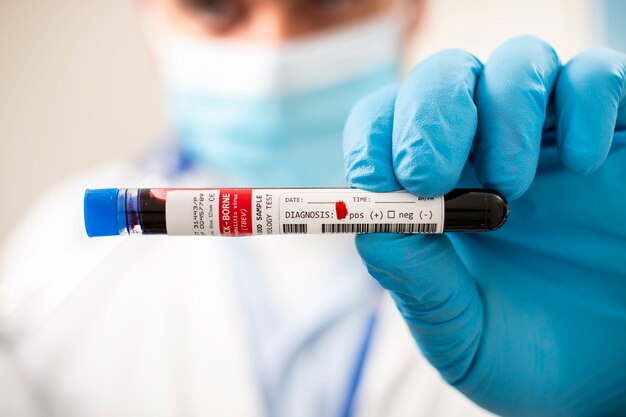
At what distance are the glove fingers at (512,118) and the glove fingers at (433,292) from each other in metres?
0.10

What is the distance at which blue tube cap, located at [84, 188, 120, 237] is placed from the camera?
0.57 meters

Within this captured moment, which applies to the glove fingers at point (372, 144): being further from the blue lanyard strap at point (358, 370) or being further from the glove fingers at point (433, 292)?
the blue lanyard strap at point (358, 370)

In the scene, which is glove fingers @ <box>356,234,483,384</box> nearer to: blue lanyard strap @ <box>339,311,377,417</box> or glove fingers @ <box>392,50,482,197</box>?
glove fingers @ <box>392,50,482,197</box>

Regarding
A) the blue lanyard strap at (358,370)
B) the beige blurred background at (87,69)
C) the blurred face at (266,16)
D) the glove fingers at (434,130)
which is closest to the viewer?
the glove fingers at (434,130)

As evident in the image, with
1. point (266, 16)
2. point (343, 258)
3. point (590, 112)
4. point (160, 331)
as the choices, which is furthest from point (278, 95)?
point (590, 112)

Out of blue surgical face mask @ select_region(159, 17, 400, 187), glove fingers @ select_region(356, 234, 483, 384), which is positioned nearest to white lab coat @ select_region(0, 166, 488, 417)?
blue surgical face mask @ select_region(159, 17, 400, 187)

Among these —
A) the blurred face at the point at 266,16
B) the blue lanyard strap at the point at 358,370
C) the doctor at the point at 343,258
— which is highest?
the blurred face at the point at 266,16

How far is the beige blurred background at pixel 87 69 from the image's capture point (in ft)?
4.85

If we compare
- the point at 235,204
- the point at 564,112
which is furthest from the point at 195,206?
the point at 564,112

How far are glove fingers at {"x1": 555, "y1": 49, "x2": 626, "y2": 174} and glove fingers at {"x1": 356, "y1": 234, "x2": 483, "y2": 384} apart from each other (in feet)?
0.54

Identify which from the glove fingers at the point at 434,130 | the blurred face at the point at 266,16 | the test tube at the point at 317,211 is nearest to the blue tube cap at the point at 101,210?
the test tube at the point at 317,211

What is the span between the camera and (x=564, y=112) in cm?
57

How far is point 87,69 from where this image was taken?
1513mm

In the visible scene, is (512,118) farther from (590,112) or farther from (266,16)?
(266,16)
